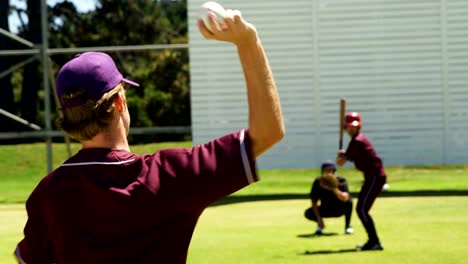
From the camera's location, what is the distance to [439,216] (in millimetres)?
16734

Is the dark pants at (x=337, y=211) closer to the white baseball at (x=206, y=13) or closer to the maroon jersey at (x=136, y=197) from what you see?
the maroon jersey at (x=136, y=197)

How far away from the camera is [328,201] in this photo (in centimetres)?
1473

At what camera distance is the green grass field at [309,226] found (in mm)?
12303

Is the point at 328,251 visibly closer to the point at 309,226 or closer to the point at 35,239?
the point at 309,226

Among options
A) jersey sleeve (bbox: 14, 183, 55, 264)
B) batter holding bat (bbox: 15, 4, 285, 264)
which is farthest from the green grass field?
batter holding bat (bbox: 15, 4, 285, 264)

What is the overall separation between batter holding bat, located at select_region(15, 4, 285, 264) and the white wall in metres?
21.7

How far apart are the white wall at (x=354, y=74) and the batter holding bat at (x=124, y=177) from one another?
2166 centimetres

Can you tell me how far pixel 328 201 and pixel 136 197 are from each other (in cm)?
1170

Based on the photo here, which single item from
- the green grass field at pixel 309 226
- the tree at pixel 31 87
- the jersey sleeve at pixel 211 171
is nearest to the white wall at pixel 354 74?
the green grass field at pixel 309 226

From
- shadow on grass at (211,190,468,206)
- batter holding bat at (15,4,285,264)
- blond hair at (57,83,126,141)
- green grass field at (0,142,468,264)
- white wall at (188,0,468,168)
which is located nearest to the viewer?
batter holding bat at (15,4,285,264)

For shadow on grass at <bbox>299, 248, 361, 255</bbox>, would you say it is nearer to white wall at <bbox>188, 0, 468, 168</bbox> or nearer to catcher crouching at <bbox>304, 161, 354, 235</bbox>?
catcher crouching at <bbox>304, 161, 354, 235</bbox>

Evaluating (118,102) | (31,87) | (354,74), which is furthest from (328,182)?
(31,87)

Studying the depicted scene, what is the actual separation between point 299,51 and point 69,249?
2228cm

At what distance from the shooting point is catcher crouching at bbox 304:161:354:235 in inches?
577
